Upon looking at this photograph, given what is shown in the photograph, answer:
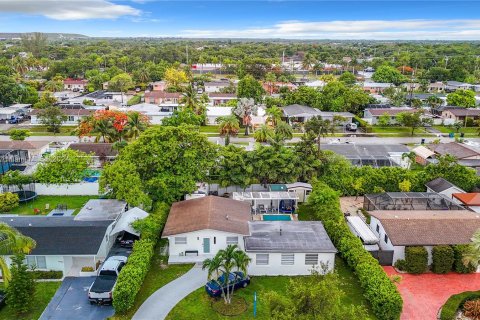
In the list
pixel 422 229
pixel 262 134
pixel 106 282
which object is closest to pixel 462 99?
pixel 262 134

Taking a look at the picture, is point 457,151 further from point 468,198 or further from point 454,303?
point 454,303

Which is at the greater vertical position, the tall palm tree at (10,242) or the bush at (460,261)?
the tall palm tree at (10,242)

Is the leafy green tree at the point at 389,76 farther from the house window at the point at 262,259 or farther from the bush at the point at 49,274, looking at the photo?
the bush at the point at 49,274

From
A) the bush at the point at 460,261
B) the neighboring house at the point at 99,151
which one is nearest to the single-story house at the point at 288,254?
the bush at the point at 460,261

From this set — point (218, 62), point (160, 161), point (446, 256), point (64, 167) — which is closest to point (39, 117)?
point (64, 167)

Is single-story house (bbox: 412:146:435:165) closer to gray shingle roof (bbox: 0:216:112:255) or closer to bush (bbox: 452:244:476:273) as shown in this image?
bush (bbox: 452:244:476:273)

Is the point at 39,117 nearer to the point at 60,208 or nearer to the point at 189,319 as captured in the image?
the point at 60,208
